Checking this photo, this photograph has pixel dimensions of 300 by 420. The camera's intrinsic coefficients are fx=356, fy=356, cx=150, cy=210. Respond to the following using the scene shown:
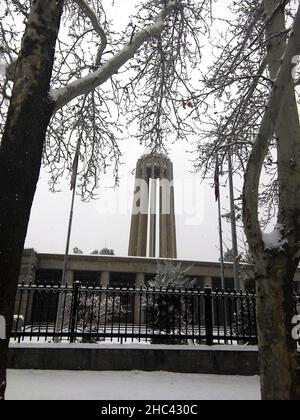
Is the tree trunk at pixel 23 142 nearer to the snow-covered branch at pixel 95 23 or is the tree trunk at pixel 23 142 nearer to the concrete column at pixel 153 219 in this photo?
the snow-covered branch at pixel 95 23

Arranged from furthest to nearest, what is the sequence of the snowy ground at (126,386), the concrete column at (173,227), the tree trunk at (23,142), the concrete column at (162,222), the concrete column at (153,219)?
1. the concrete column at (153,219)
2. the concrete column at (173,227)
3. the concrete column at (162,222)
4. the snowy ground at (126,386)
5. the tree trunk at (23,142)

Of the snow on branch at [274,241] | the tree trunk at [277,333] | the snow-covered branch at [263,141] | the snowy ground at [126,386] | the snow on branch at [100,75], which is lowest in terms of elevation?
the snowy ground at [126,386]

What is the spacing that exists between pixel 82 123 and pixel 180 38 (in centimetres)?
313

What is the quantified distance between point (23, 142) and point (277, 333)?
10.4 feet

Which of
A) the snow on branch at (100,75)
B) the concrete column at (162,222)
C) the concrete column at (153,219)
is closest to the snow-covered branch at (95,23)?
the snow on branch at (100,75)

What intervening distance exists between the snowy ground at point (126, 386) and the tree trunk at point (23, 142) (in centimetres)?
275

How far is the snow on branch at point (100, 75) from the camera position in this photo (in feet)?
14.2

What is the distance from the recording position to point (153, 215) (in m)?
44.5

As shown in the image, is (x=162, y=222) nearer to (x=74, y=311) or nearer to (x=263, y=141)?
(x=74, y=311)

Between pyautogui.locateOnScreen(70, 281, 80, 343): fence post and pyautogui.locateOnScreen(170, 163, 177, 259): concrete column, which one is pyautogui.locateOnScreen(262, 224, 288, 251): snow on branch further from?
pyautogui.locateOnScreen(170, 163, 177, 259): concrete column

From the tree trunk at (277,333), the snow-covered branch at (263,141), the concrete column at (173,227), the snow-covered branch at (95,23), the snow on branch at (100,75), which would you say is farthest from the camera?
the concrete column at (173,227)

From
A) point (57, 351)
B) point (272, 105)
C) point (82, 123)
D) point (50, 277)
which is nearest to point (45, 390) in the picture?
point (57, 351)

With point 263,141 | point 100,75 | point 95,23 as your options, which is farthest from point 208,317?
point 95,23

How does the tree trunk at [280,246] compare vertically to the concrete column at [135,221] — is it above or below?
below
